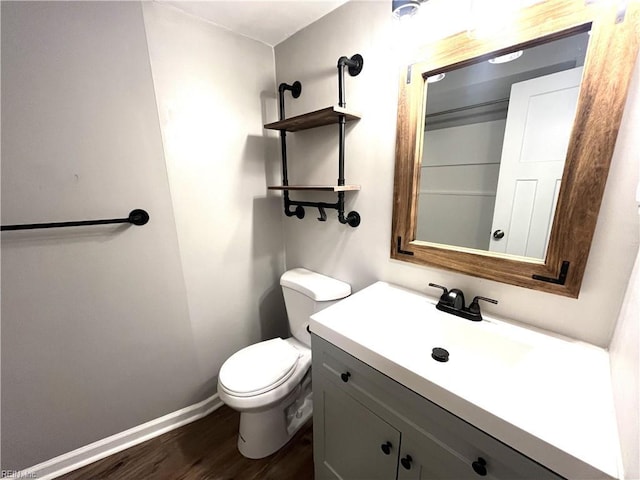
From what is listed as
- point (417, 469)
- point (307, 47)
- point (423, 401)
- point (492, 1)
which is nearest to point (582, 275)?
point (423, 401)

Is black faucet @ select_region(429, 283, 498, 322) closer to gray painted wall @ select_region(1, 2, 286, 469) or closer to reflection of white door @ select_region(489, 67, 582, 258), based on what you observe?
reflection of white door @ select_region(489, 67, 582, 258)

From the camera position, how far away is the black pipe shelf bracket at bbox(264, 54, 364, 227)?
45.3 inches

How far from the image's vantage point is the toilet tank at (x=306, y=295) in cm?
133

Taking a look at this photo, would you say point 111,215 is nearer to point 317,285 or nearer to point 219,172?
point 219,172

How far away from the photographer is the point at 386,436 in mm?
810

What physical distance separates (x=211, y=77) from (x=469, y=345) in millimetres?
1673

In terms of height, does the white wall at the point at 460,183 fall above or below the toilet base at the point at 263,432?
above

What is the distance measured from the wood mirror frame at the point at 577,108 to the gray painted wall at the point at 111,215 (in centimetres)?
100

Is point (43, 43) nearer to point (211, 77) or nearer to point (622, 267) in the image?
point (211, 77)

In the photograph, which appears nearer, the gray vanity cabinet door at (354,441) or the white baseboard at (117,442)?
the gray vanity cabinet door at (354,441)

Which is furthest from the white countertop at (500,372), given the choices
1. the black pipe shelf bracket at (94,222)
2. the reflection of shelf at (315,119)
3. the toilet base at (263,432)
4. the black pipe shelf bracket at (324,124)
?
the black pipe shelf bracket at (94,222)

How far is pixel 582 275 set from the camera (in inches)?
30.2

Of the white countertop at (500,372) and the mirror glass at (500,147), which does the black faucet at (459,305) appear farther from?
the mirror glass at (500,147)

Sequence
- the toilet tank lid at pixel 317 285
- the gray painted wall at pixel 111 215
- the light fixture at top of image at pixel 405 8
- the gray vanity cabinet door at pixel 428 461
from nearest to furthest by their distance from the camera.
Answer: the gray vanity cabinet door at pixel 428 461 < the light fixture at top of image at pixel 405 8 < the gray painted wall at pixel 111 215 < the toilet tank lid at pixel 317 285
